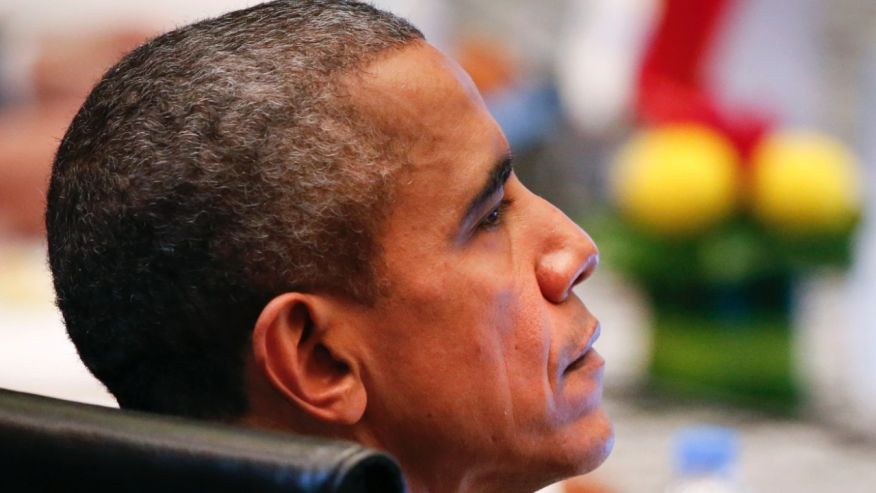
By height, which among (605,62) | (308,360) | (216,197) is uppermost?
(216,197)

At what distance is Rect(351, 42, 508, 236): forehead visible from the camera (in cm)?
108

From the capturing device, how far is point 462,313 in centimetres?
110

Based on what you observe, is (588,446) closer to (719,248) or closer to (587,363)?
(587,363)

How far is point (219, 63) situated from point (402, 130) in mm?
151

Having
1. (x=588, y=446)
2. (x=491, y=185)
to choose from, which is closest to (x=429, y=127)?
(x=491, y=185)

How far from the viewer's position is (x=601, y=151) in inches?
221

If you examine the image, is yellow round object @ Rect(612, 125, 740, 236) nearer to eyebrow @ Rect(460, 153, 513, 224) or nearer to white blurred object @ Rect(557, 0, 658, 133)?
white blurred object @ Rect(557, 0, 658, 133)

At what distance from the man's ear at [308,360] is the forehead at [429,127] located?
4.1 inches

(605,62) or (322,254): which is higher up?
(322,254)

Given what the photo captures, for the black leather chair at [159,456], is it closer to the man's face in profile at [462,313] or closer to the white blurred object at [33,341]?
the man's face in profile at [462,313]

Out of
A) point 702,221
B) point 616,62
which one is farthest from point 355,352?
point 616,62

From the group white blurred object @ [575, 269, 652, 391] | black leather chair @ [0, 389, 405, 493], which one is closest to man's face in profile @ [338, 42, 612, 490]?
black leather chair @ [0, 389, 405, 493]

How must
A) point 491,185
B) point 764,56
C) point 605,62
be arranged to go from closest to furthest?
1. point 491,185
2. point 764,56
3. point 605,62

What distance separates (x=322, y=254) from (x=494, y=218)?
173 mm
